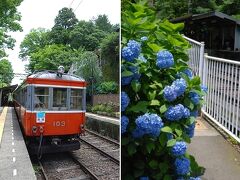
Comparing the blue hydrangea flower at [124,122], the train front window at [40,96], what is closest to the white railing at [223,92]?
the blue hydrangea flower at [124,122]

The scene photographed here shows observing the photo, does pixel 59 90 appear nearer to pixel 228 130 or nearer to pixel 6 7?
pixel 6 7

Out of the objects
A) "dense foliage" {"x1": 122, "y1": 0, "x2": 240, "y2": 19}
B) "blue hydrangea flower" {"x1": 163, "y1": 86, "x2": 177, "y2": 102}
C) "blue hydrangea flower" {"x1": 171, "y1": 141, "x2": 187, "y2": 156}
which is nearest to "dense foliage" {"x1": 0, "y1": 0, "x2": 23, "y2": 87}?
"blue hydrangea flower" {"x1": 163, "y1": 86, "x2": 177, "y2": 102}

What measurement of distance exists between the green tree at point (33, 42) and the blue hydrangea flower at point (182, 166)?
113 centimetres

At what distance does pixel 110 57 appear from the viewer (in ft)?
5.44

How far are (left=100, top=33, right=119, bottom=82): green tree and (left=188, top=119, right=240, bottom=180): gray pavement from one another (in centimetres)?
242

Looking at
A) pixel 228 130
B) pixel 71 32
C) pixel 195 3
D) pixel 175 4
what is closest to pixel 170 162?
pixel 71 32

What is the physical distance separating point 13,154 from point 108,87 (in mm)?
478

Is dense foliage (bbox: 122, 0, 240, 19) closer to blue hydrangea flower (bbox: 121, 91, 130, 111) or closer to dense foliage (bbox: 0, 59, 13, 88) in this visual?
blue hydrangea flower (bbox: 121, 91, 130, 111)

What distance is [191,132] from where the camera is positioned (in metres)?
2.45

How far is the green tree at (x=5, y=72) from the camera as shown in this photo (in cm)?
149

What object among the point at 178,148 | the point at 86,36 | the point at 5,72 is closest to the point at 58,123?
the point at 5,72

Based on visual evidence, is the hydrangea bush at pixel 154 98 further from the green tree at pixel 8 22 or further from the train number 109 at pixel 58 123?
the green tree at pixel 8 22

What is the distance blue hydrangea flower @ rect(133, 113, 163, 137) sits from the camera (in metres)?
2.01

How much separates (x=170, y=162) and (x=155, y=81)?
0.52 m
